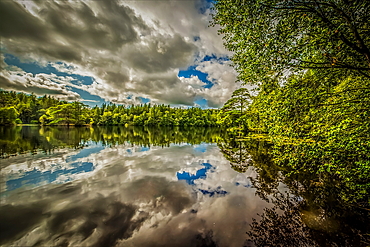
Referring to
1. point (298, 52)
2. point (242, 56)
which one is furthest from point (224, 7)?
point (298, 52)

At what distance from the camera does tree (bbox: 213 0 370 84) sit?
492 cm

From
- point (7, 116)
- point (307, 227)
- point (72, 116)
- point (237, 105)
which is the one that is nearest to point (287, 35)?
point (307, 227)

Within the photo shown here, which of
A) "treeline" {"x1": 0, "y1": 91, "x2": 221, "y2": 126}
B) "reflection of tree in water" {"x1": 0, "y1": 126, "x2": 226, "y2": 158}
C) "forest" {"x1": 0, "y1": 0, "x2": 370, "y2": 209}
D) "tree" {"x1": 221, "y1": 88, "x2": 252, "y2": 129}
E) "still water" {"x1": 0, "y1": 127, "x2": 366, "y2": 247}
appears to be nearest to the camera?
"forest" {"x1": 0, "y1": 0, "x2": 370, "y2": 209}

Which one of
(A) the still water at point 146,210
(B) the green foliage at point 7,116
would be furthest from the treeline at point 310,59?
(B) the green foliage at point 7,116

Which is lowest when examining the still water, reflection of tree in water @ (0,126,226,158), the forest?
the still water

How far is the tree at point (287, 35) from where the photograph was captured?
4922mm

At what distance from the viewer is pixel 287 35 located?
217 inches

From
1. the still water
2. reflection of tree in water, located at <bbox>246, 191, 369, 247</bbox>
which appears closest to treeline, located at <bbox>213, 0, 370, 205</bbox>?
reflection of tree in water, located at <bbox>246, 191, 369, 247</bbox>

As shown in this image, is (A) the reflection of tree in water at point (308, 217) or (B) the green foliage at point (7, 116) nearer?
(A) the reflection of tree in water at point (308, 217)

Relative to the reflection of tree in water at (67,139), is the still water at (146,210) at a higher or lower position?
lower

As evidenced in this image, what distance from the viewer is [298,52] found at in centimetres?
537

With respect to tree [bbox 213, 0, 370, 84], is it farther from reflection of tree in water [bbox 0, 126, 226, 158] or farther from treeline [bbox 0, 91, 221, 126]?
treeline [bbox 0, 91, 221, 126]

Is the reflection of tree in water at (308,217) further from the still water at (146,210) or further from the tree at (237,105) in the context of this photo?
the tree at (237,105)

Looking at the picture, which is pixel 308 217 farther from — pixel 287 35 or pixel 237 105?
pixel 237 105
